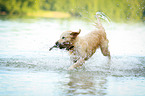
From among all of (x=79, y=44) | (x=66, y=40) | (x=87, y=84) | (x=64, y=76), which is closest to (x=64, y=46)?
(x=66, y=40)

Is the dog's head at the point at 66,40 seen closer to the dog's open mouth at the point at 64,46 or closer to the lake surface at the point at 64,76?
the dog's open mouth at the point at 64,46

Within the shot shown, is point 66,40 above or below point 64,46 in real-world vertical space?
above

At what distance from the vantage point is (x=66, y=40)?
329 inches

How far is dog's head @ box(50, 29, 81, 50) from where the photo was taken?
8.30 metres

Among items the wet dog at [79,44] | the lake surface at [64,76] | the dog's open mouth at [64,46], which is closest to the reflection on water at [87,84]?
the lake surface at [64,76]

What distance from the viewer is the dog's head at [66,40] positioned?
8.30m

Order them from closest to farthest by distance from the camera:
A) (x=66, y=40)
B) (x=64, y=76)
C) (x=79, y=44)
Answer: (x=64, y=76), (x=66, y=40), (x=79, y=44)

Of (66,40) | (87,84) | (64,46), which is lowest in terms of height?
(87,84)

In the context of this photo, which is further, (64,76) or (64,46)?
(64,46)

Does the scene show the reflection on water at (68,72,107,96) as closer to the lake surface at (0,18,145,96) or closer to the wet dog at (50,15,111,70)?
the lake surface at (0,18,145,96)

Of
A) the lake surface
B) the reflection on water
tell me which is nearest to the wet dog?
the lake surface

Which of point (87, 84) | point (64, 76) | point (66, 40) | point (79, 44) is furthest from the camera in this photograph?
point (79, 44)

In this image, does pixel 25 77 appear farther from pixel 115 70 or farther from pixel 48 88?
pixel 115 70

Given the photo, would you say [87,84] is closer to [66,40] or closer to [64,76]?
[64,76]
